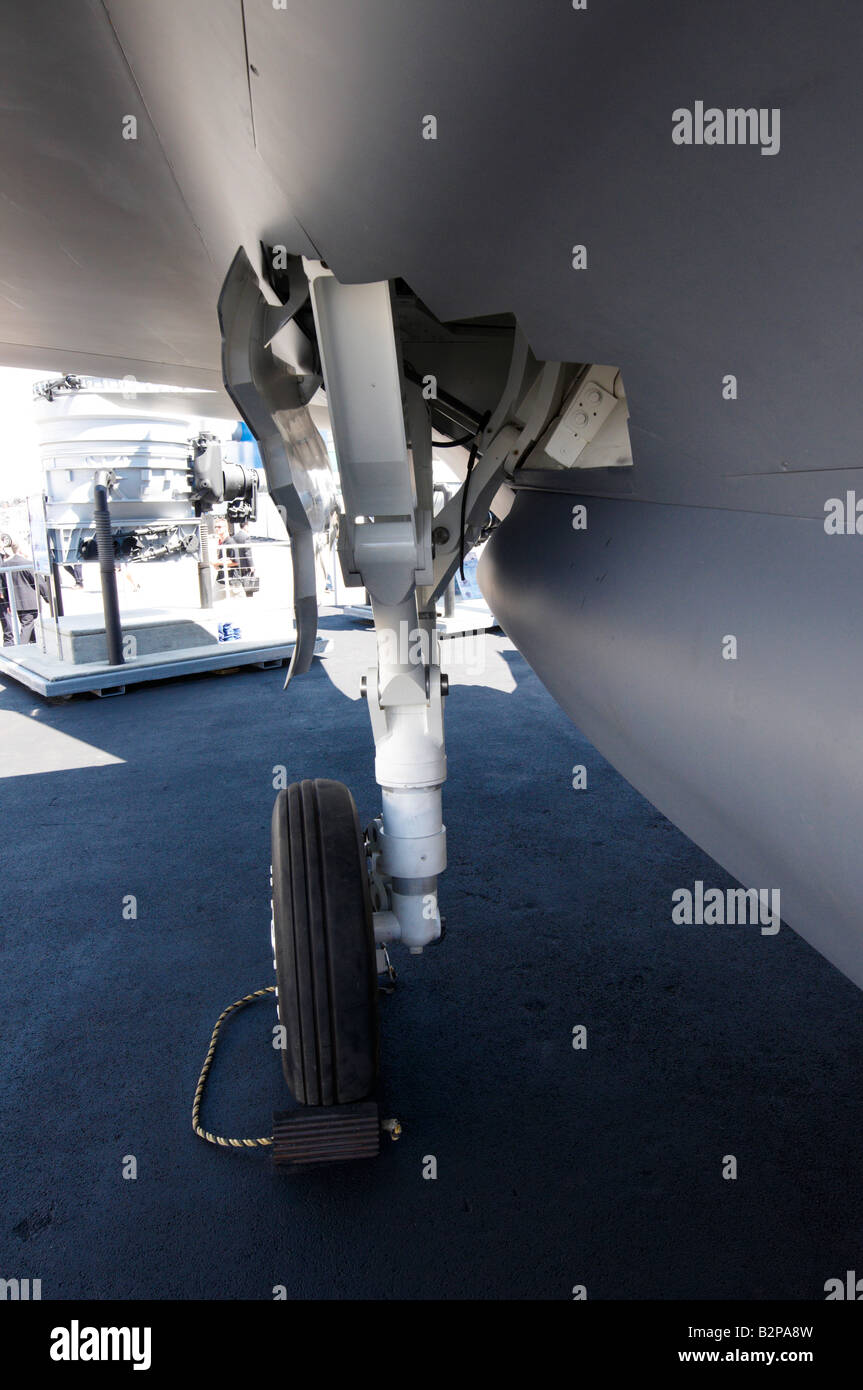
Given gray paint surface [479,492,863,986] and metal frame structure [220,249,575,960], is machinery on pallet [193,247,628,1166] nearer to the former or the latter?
metal frame structure [220,249,575,960]

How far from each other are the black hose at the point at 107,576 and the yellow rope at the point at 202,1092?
4.27m

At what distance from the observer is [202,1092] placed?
2.00m

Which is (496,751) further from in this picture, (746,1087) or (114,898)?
(746,1087)

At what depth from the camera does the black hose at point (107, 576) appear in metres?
6.02

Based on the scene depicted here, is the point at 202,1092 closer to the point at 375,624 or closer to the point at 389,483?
the point at 375,624

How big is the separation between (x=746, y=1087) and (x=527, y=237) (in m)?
1.92

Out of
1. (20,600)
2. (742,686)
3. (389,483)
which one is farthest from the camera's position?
A: (20,600)

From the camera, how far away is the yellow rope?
1.82m

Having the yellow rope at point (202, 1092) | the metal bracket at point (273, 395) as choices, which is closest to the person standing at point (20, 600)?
the yellow rope at point (202, 1092)

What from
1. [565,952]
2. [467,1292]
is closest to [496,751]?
[565,952]

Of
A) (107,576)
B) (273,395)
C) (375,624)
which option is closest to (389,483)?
(273,395)

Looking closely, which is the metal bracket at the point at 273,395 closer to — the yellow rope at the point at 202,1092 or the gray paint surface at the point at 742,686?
the gray paint surface at the point at 742,686

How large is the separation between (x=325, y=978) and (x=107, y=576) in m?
4.93

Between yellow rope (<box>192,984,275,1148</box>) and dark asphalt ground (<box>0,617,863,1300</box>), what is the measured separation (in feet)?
0.10
